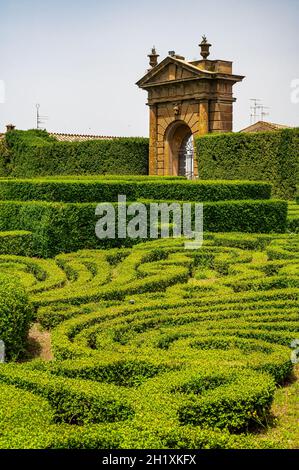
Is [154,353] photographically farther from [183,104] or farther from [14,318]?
[183,104]

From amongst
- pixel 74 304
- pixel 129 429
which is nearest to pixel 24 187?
pixel 74 304

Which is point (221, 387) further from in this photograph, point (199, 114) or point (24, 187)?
point (199, 114)

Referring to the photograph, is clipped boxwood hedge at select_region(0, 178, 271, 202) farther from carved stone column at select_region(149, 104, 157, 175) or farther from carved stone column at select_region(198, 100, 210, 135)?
carved stone column at select_region(149, 104, 157, 175)

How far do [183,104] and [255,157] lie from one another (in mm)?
6255

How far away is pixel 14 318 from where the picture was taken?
7.91 m

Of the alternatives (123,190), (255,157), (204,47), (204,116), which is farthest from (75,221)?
(204,47)

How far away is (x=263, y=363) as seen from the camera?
693 cm

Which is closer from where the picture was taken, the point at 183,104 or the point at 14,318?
the point at 14,318

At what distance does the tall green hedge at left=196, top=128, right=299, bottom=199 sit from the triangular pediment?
2955 mm

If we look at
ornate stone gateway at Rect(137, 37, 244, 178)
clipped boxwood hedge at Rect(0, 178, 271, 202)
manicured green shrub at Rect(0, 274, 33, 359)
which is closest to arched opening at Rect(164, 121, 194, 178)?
ornate stone gateway at Rect(137, 37, 244, 178)

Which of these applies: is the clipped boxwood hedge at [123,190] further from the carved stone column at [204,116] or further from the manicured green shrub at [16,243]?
the carved stone column at [204,116]

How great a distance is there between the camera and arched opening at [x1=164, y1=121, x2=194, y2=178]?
107ft

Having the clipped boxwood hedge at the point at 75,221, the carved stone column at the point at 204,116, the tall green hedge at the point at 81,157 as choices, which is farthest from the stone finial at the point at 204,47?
the clipped boxwood hedge at the point at 75,221

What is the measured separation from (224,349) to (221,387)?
1384mm
